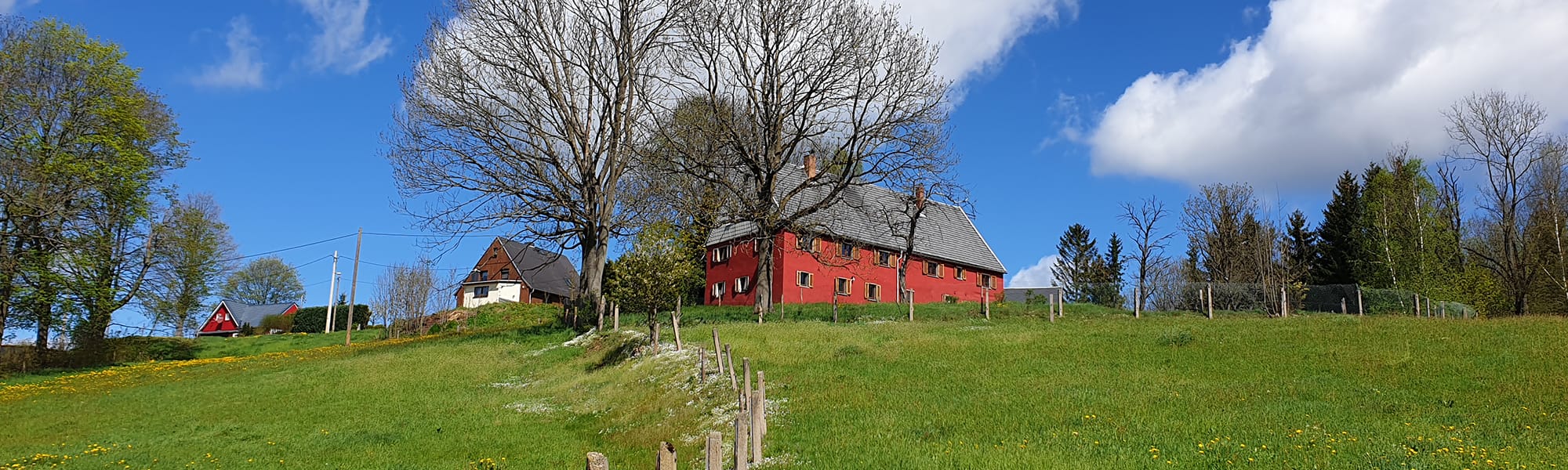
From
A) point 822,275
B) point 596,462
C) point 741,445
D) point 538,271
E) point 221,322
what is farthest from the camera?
point 221,322

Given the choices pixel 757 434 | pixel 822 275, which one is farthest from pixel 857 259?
pixel 757 434

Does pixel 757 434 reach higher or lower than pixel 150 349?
lower

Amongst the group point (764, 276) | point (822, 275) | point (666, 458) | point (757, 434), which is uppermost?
point (822, 275)

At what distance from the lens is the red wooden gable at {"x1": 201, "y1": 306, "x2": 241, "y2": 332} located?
306ft

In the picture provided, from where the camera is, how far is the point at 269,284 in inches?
4176

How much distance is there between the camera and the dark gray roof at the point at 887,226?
56.2 metres

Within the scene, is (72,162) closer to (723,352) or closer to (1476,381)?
(723,352)

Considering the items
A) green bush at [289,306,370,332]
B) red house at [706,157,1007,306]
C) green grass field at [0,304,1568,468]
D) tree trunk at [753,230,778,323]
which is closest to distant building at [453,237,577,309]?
green bush at [289,306,370,332]

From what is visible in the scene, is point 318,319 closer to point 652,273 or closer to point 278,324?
point 278,324

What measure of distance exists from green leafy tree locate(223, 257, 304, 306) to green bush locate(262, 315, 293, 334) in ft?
78.6

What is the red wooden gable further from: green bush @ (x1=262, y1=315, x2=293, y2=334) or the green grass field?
the green grass field

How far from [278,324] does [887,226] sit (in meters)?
56.3

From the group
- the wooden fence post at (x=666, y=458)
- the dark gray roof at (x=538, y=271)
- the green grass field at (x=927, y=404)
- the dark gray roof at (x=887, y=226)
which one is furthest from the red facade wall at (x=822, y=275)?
the wooden fence post at (x=666, y=458)

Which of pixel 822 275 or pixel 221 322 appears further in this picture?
pixel 221 322
